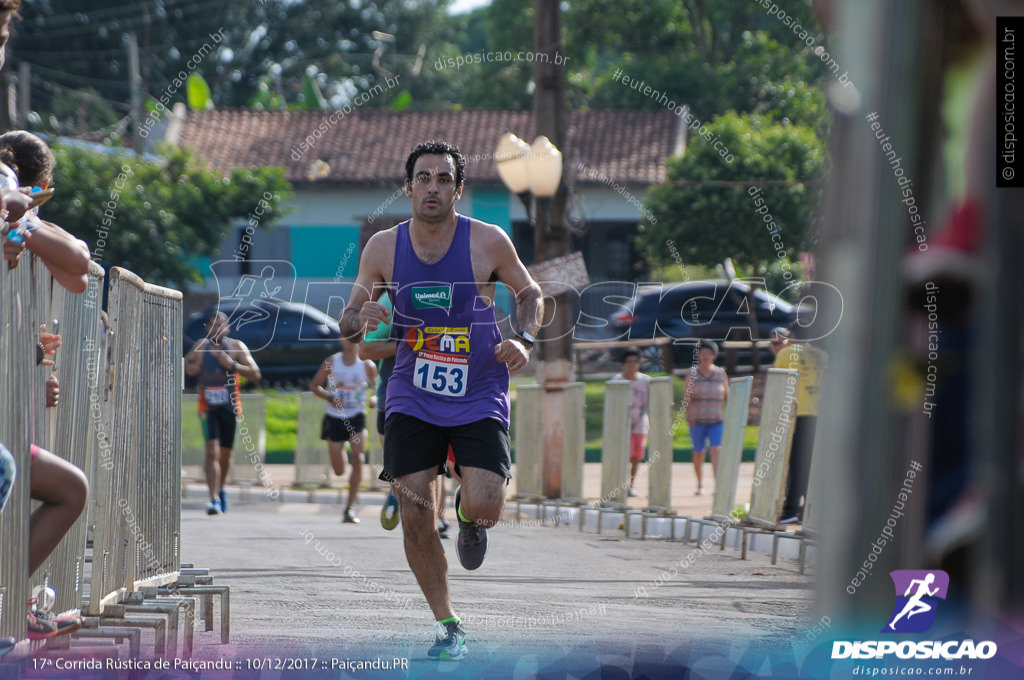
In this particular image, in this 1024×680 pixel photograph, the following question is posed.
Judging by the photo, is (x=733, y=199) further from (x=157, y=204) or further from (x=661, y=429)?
(x=661, y=429)

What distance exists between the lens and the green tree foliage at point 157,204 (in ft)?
93.3

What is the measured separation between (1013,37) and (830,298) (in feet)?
1.23

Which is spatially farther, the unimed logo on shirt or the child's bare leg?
the unimed logo on shirt

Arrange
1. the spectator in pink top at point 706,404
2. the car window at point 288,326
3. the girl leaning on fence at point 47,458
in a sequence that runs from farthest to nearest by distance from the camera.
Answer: the car window at point 288,326 → the spectator in pink top at point 706,404 → the girl leaning on fence at point 47,458

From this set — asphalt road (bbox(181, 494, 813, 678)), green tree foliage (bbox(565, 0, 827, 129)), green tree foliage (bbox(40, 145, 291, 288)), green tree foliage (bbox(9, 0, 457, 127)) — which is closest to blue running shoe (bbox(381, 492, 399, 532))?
asphalt road (bbox(181, 494, 813, 678))

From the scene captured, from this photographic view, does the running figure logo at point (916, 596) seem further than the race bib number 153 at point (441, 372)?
No

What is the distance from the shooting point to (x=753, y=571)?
8.29 m

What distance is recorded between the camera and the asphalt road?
4.70m

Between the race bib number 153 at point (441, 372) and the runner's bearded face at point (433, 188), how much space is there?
54cm

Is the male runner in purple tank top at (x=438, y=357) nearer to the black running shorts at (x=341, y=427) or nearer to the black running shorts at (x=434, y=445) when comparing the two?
the black running shorts at (x=434, y=445)

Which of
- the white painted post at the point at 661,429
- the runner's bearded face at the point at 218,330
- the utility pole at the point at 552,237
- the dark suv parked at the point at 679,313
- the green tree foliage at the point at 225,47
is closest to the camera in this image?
the white painted post at the point at 661,429

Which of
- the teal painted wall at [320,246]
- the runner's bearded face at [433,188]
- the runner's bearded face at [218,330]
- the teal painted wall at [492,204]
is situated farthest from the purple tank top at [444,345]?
the teal painted wall at [320,246]

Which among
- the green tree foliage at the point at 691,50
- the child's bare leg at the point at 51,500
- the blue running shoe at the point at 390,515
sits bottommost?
the blue running shoe at the point at 390,515

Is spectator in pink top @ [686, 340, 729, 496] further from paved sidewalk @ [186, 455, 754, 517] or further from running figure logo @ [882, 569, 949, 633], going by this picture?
running figure logo @ [882, 569, 949, 633]
